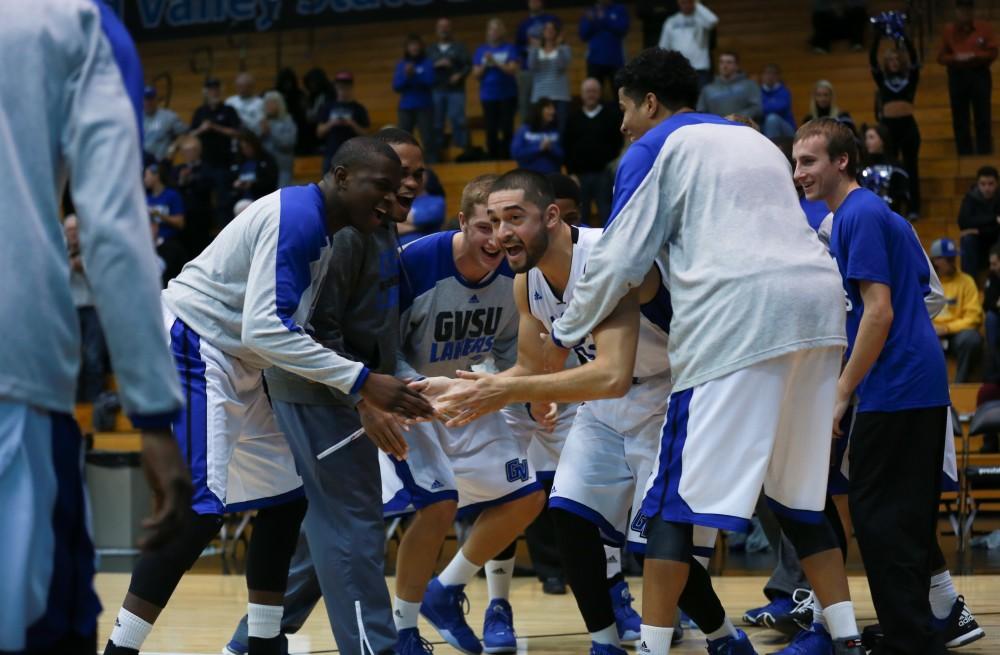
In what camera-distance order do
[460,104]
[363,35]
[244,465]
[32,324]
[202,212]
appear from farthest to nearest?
1. [363,35]
2. [460,104]
3. [202,212]
4. [244,465]
5. [32,324]

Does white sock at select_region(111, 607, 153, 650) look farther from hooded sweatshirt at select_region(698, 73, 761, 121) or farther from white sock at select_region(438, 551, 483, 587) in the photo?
hooded sweatshirt at select_region(698, 73, 761, 121)

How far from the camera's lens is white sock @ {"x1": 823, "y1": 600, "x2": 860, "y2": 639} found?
4596mm

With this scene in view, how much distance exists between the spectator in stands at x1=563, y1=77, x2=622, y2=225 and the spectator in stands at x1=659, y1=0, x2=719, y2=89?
56.5 inches

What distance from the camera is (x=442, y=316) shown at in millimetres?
5684

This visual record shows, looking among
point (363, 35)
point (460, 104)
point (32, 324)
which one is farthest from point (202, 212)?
point (32, 324)

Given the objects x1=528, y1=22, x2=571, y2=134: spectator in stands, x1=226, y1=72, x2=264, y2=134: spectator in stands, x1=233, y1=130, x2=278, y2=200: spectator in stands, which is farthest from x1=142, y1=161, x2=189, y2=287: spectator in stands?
x1=528, y1=22, x2=571, y2=134: spectator in stands

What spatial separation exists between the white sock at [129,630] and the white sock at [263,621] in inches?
15.5

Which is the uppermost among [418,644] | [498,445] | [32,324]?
[32,324]

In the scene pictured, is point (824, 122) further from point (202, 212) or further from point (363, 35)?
point (363, 35)

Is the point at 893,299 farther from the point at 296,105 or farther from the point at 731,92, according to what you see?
the point at 296,105

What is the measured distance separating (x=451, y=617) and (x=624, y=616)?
872mm

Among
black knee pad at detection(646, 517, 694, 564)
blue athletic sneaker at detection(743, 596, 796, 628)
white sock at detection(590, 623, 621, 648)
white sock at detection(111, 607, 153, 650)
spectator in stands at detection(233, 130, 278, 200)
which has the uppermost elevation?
spectator in stands at detection(233, 130, 278, 200)

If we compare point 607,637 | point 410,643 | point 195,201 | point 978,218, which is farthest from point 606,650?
→ point 195,201

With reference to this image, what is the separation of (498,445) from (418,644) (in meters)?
0.98
